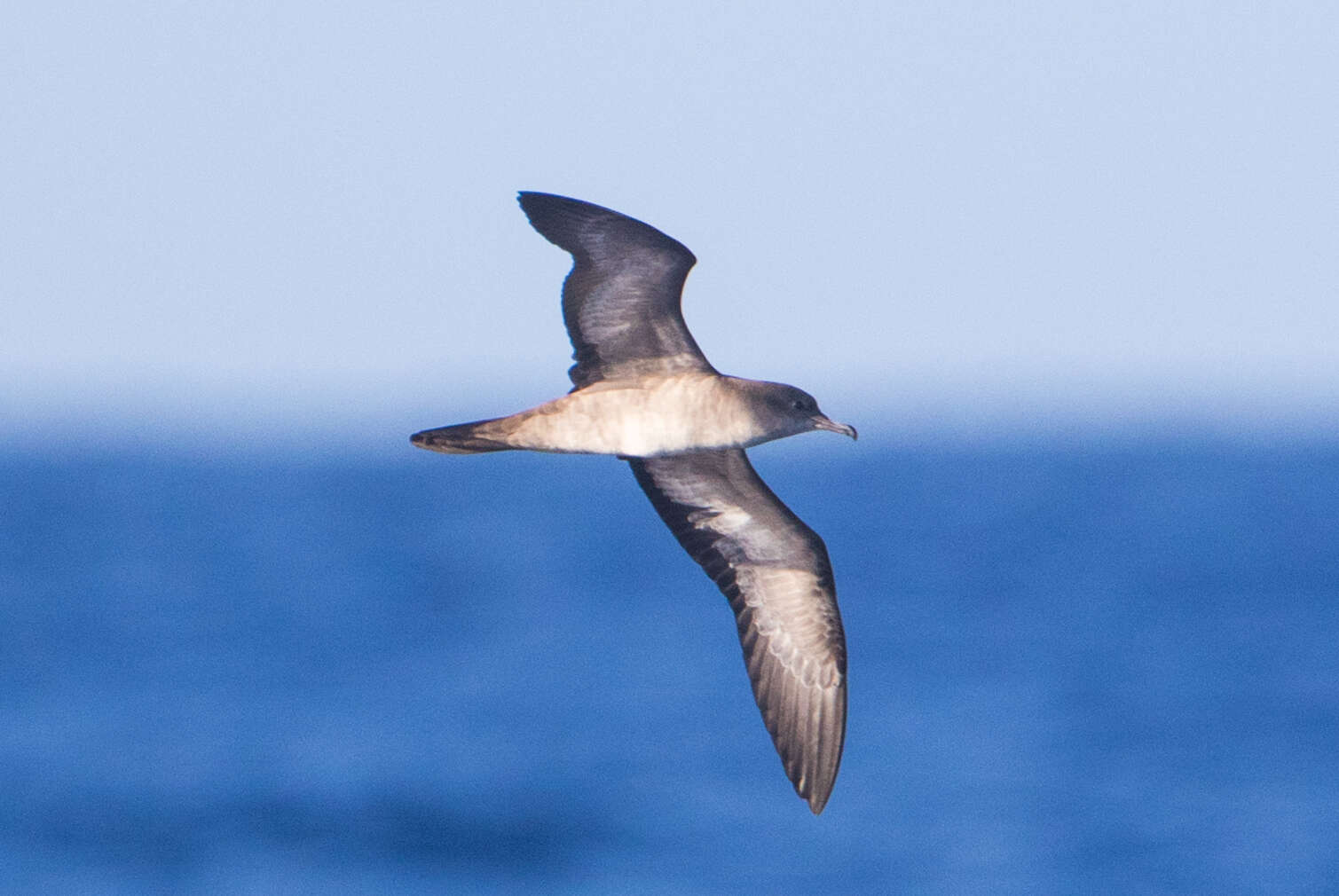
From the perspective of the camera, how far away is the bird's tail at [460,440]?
13969 mm

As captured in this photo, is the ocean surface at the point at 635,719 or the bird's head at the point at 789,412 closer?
the bird's head at the point at 789,412

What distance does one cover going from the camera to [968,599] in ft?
224

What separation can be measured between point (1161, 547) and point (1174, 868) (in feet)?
161

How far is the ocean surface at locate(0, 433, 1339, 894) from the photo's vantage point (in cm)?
3781

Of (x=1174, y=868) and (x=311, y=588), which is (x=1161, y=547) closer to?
(x=311, y=588)

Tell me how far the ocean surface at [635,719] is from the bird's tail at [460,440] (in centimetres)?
2299

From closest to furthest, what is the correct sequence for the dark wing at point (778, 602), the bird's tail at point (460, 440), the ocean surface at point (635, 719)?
1. the bird's tail at point (460, 440)
2. the dark wing at point (778, 602)
3. the ocean surface at point (635, 719)

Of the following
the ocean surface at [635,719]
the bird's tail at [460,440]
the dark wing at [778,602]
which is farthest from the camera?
the ocean surface at [635,719]

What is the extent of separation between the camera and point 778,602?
50.2 ft

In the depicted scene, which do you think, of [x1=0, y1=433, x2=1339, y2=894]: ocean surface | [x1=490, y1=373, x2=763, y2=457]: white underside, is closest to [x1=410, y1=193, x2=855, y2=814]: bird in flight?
[x1=490, y1=373, x2=763, y2=457]: white underside

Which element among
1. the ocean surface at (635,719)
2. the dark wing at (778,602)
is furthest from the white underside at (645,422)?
the ocean surface at (635,719)

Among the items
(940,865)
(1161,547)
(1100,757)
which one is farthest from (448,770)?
(1161,547)

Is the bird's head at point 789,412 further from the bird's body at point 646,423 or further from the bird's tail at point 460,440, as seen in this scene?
the bird's tail at point 460,440

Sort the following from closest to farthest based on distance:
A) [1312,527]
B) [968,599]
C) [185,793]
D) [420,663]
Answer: [185,793], [420,663], [968,599], [1312,527]
